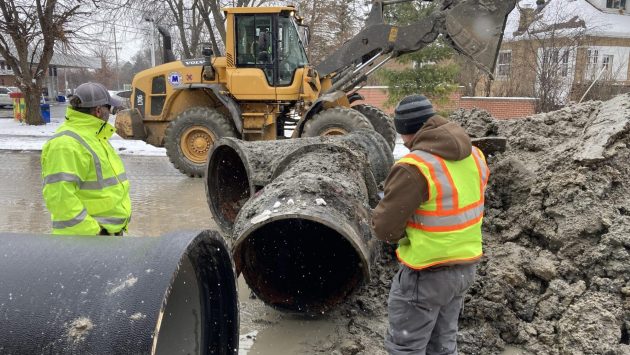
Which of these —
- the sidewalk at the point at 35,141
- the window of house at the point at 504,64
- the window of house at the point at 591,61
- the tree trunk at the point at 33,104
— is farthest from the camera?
the window of house at the point at 504,64

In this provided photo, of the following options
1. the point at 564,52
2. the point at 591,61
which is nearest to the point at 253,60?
the point at 564,52

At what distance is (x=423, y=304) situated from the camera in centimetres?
284

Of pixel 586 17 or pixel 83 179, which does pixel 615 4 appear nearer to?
pixel 586 17

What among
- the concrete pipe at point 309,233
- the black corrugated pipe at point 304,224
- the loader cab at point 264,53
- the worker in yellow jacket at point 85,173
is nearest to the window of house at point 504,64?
the loader cab at point 264,53

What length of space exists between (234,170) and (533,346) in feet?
13.6

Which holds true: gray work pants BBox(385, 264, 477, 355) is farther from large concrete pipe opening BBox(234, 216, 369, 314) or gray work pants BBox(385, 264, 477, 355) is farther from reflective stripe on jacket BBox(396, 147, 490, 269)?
large concrete pipe opening BBox(234, 216, 369, 314)

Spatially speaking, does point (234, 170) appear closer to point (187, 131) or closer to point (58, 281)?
point (187, 131)

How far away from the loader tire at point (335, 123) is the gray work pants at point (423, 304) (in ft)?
19.3

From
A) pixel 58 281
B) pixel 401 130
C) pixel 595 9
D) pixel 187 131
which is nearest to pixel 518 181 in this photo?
pixel 401 130

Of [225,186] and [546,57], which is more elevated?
[546,57]

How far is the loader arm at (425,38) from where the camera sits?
8742mm

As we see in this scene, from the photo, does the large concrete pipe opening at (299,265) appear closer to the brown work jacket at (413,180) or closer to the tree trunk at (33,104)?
the brown work jacket at (413,180)

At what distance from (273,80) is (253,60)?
0.50 meters

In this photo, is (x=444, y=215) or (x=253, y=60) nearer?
(x=444, y=215)
